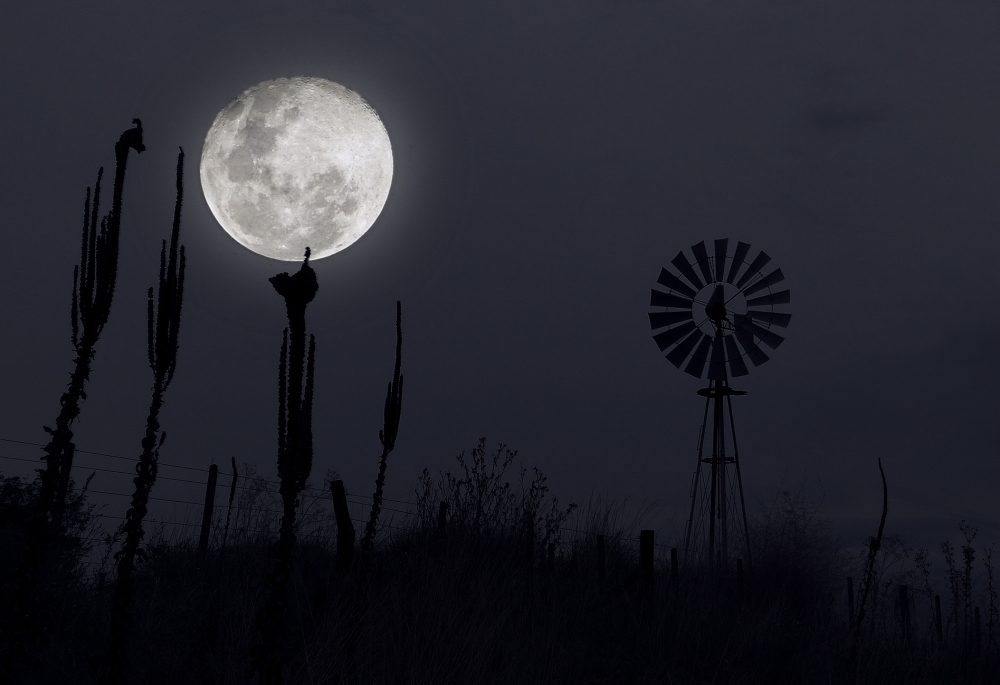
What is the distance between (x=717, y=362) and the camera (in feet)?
56.6

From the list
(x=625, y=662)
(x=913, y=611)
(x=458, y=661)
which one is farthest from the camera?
(x=913, y=611)

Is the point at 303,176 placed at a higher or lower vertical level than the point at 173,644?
higher

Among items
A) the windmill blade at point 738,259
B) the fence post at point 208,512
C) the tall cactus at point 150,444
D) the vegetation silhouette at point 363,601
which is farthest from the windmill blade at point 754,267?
the tall cactus at point 150,444

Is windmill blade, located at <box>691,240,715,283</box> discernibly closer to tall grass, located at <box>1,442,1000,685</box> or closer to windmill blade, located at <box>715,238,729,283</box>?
windmill blade, located at <box>715,238,729,283</box>

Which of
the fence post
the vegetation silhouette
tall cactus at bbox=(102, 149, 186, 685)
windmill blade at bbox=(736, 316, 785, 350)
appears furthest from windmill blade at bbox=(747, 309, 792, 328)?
tall cactus at bbox=(102, 149, 186, 685)

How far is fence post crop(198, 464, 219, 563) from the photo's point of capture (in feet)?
36.4

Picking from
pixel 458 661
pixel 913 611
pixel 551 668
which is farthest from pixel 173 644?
pixel 913 611

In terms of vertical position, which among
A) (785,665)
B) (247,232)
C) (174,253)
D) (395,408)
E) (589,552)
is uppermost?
(247,232)

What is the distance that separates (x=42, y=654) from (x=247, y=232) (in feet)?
21.5

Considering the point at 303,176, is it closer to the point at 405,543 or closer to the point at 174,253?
the point at 405,543

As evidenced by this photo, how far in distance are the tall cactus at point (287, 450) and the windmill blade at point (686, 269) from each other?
14791mm

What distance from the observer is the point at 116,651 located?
479 centimetres

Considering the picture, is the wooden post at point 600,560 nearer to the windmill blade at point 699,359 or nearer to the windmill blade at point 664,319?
the windmill blade at point 699,359

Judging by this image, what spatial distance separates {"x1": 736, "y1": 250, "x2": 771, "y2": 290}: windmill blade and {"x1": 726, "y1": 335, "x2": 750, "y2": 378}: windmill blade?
4.25ft
